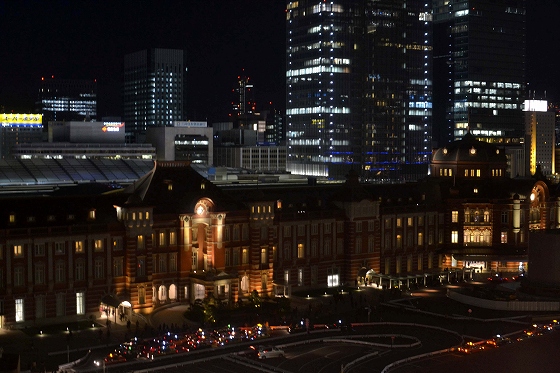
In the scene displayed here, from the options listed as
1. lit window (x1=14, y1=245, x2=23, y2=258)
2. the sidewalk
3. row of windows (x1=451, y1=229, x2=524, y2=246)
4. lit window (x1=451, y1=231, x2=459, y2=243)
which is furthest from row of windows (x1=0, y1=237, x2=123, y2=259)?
row of windows (x1=451, y1=229, x2=524, y2=246)

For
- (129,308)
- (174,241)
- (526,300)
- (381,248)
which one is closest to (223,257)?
(174,241)

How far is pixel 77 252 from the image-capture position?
9362 centimetres

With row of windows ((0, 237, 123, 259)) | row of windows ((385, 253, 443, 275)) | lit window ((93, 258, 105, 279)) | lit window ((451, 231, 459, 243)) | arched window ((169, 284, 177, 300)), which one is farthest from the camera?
lit window ((451, 231, 459, 243))

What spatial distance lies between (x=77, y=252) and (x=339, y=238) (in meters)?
36.8

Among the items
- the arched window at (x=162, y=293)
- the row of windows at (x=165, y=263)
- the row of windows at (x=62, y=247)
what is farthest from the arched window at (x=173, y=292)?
the row of windows at (x=62, y=247)

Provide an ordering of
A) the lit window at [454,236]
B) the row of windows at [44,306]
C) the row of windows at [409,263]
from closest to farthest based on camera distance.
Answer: the row of windows at [44,306], the row of windows at [409,263], the lit window at [454,236]

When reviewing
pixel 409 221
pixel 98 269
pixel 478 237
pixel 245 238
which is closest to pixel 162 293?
pixel 98 269

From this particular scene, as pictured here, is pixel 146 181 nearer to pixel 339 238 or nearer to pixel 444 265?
pixel 339 238

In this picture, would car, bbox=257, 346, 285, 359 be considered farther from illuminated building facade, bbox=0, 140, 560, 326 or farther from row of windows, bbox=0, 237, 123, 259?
row of windows, bbox=0, 237, 123, 259

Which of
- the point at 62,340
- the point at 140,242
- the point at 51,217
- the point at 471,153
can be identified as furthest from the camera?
the point at 471,153

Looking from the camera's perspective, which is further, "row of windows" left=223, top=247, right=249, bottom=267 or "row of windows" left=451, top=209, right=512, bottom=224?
"row of windows" left=451, top=209, right=512, bottom=224

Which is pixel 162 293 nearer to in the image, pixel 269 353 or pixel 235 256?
pixel 235 256

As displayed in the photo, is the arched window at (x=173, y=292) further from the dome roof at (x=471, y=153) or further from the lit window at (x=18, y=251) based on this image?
the dome roof at (x=471, y=153)

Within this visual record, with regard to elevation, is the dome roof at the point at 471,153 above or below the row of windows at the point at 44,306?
above
